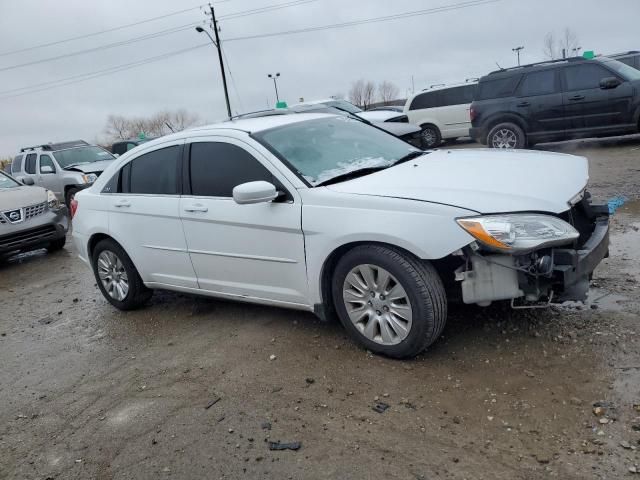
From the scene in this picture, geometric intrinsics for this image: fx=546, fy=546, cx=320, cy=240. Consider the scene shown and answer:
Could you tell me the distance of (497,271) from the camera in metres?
3.25

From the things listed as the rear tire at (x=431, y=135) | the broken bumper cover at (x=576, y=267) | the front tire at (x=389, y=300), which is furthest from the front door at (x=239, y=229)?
the rear tire at (x=431, y=135)

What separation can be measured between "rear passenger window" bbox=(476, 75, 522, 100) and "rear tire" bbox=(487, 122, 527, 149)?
69 cm

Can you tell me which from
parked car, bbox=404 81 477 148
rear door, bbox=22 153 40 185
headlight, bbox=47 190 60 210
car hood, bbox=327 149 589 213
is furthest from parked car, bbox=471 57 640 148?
rear door, bbox=22 153 40 185

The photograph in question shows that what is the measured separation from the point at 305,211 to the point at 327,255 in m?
0.34

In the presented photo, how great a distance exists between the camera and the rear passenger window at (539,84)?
36.8ft

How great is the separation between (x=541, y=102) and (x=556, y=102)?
29 centimetres

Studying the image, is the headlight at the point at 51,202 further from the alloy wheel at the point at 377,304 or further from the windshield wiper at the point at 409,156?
the alloy wheel at the point at 377,304

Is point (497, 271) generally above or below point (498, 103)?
below

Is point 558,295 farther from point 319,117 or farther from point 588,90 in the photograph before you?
point 588,90

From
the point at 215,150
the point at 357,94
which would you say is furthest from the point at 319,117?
the point at 357,94

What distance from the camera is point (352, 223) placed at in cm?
348

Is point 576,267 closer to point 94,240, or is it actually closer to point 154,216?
point 154,216

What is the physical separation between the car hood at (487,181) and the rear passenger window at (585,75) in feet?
25.5

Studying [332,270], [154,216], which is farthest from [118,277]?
[332,270]
